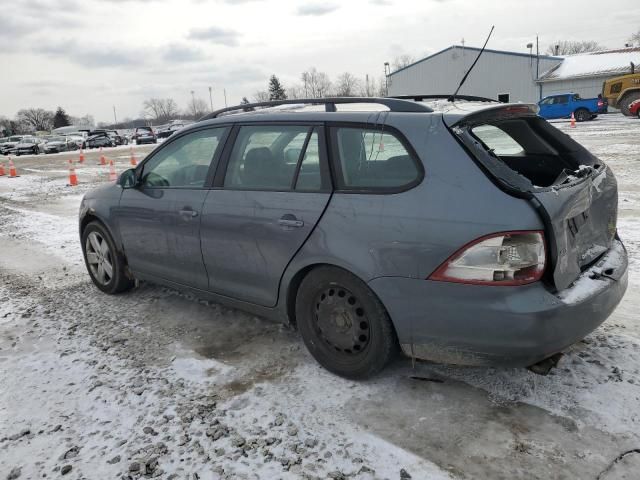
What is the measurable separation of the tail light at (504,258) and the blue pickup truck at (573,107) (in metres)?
30.8

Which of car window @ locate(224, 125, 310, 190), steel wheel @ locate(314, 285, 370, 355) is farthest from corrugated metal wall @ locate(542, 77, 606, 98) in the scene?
steel wheel @ locate(314, 285, 370, 355)

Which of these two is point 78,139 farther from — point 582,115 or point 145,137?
point 582,115

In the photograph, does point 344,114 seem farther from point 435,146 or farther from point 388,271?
point 388,271

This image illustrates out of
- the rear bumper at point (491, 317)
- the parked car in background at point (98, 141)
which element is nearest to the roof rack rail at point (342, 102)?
the rear bumper at point (491, 317)

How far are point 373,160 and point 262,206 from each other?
0.82 meters

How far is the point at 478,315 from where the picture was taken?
2646 millimetres

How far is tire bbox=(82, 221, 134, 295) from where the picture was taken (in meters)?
4.88

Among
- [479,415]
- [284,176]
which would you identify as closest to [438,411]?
[479,415]

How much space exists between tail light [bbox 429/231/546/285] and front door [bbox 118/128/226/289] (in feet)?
6.82

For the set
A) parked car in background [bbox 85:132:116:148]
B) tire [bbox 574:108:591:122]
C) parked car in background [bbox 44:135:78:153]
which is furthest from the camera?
parked car in background [bbox 85:132:116:148]

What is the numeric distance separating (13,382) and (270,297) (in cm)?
178

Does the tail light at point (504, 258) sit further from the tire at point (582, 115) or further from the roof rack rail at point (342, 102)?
the tire at point (582, 115)

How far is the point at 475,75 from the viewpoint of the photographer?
49.5 m

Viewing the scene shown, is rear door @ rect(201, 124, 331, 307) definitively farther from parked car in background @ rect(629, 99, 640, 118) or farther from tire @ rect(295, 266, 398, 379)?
parked car in background @ rect(629, 99, 640, 118)
